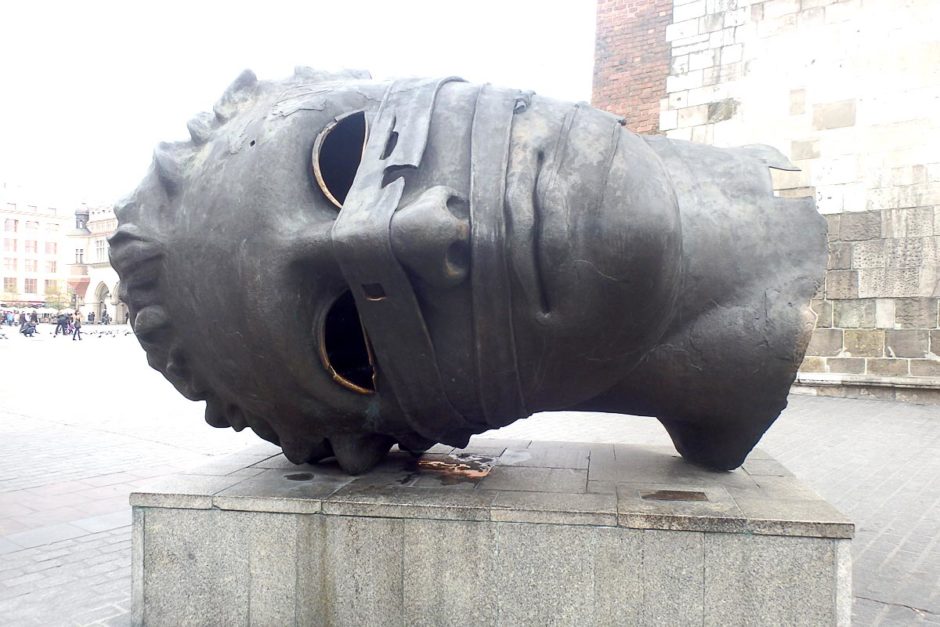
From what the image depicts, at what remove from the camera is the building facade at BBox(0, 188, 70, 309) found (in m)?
73.1

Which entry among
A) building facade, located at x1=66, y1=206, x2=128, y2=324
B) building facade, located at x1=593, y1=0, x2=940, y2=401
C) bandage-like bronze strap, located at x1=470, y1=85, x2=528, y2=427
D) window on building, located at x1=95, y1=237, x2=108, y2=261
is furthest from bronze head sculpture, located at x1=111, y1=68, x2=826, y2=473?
window on building, located at x1=95, y1=237, x2=108, y2=261

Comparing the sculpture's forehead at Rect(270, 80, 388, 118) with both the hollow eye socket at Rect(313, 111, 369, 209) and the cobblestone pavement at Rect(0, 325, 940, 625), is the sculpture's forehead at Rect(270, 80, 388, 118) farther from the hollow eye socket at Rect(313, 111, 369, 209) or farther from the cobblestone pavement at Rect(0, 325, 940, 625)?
the cobblestone pavement at Rect(0, 325, 940, 625)

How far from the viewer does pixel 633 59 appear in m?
12.1

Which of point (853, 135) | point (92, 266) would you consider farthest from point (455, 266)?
point (92, 266)

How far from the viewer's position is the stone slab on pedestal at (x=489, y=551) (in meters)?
2.57

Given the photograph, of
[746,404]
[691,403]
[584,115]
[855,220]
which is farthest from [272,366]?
[855,220]

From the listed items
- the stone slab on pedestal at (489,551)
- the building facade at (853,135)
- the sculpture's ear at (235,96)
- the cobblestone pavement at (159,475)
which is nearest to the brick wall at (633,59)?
the building facade at (853,135)

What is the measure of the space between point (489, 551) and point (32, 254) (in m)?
85.0

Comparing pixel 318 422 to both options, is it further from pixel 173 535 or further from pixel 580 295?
pixel 580 295

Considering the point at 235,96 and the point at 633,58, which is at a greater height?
the point at 633,58

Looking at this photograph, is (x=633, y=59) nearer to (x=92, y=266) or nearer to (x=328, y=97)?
(x=328, y=97)

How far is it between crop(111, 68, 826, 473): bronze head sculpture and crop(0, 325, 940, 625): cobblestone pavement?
A: 48.7 inches

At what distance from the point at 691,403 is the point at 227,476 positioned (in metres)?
1.98

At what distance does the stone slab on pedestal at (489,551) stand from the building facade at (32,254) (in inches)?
3060
